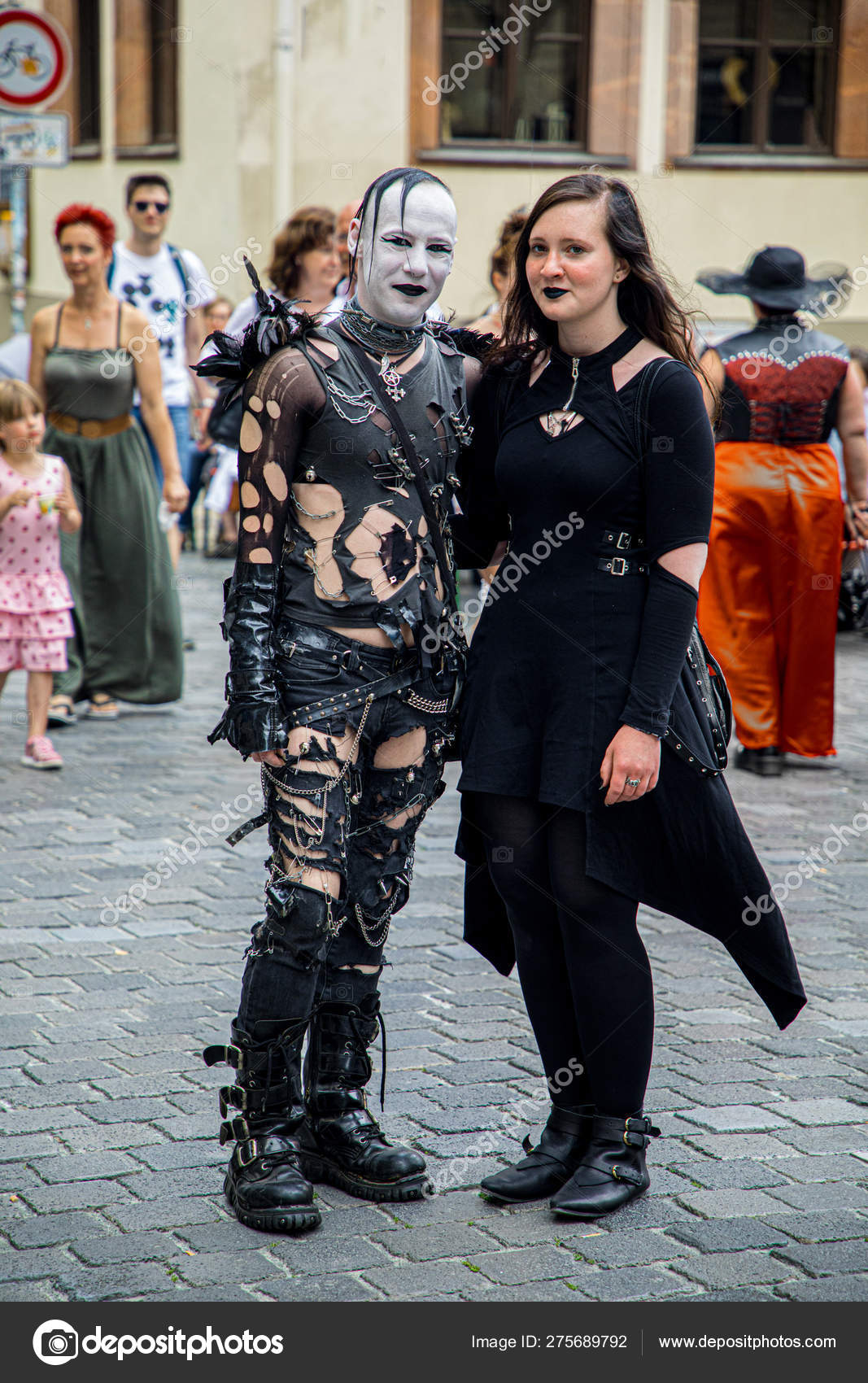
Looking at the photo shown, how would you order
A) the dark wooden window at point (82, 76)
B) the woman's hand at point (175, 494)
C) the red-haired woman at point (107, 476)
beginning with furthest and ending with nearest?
the dark wooden window at point (82, 76), the woman's hand at point (175, 494), the red-haired woman at point (107, 476)

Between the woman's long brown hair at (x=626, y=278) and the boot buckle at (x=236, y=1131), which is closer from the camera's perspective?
the woman's long brown hair at (x=626, y=278)

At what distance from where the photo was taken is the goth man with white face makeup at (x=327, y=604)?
3129mm

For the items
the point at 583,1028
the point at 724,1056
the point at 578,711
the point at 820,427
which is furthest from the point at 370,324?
the point at 820,427

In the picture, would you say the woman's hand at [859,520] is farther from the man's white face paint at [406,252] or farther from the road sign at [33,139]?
the road sign at [33,139]

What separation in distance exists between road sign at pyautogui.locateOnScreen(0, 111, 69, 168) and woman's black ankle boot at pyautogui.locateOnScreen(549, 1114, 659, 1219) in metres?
8.45

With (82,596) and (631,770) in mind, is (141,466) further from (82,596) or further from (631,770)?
(631,770)

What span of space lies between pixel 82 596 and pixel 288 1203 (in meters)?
5.17

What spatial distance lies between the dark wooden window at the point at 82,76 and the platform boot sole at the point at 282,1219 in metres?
19.1

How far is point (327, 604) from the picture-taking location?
3180mm

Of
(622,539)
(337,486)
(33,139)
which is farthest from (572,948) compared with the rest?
(33,139)

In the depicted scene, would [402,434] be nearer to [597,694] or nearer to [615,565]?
[615,565]

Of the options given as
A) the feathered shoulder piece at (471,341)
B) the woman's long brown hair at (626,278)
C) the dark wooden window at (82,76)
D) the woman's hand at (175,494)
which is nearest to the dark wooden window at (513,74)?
the dark wooden window at (82,76)

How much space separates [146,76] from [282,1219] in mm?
18386

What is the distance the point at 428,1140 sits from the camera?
3.59 m
